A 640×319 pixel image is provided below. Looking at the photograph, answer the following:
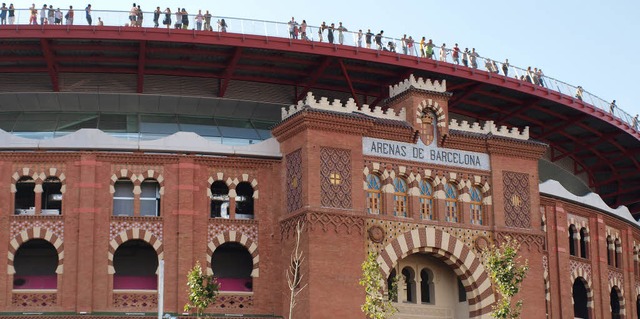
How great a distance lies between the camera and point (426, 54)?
56969mm

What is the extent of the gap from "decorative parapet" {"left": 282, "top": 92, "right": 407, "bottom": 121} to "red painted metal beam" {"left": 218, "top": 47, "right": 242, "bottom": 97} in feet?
11.3

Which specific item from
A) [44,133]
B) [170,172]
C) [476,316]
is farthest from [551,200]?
[44,133]

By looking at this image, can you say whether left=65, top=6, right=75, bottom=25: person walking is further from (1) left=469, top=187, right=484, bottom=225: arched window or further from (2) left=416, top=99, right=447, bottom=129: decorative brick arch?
(1) left=469, top=187, right=484, bottom=225: arched window

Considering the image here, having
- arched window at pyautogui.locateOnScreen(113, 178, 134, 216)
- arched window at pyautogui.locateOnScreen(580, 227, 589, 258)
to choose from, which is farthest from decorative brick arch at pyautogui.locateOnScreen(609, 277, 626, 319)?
arched window at pyautogui.locateOnScreen(113, 178, 134, 216)

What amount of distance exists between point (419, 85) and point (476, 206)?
19.4 feet

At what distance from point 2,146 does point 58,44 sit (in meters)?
5.21

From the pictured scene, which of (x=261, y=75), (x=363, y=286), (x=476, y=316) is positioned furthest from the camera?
(x=261, y=75)

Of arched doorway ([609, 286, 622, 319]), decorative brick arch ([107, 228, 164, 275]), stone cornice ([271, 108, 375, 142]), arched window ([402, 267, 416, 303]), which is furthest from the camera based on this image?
arched doorway ([609, 286, 622, 319])

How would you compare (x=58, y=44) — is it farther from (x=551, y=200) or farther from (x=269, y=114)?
(x=551, y=200)

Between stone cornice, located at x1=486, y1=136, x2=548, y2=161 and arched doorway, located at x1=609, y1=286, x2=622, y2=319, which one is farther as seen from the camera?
arched doorway, located at x1=609, y1=286, x2=622, y2=319

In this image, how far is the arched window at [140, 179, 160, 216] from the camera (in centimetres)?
5084

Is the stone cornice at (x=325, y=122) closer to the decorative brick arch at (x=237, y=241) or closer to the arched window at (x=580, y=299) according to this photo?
the decorative brick arch at (x=237, y=241)

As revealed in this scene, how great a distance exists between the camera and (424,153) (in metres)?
52.3

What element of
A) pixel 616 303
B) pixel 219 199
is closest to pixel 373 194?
pixel 219 199
